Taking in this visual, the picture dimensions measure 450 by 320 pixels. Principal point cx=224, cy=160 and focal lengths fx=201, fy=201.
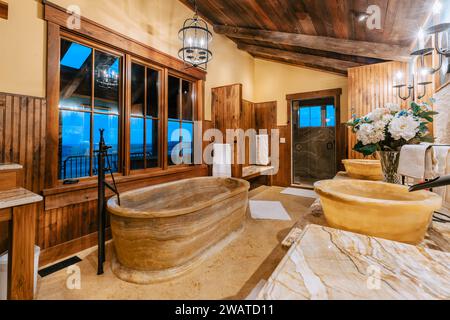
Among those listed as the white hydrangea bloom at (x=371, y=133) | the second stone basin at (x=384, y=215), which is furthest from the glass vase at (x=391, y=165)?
the second stone basin at (x=384, y=215)

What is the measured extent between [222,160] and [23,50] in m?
2.81

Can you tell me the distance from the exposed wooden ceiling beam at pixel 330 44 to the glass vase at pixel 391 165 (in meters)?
2.52

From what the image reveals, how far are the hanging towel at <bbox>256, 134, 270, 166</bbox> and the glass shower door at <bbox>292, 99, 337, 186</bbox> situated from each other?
69cm

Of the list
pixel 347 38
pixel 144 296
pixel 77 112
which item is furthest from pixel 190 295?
pixel 347 38

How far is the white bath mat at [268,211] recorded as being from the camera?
3.10 m

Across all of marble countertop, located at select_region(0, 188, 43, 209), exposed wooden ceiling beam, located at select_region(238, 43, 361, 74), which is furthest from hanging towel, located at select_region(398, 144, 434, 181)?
exposed wooden ceiling beam, located at select_region(238, 43, 361, 74)

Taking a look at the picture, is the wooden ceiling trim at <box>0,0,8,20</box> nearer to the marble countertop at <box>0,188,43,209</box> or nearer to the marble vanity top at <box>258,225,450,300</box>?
the marble countertop at <box>0,188,43,209</box>

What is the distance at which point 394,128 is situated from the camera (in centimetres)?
126

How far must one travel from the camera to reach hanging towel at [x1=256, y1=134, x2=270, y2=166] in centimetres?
527

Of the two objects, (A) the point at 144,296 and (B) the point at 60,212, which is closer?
(A) the point at 144,296

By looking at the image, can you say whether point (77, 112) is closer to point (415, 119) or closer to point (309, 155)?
point (415, 119)

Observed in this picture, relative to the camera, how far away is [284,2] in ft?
8.84

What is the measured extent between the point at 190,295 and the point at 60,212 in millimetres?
1535

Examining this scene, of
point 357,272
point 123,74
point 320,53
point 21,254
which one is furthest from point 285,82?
point 21,254
